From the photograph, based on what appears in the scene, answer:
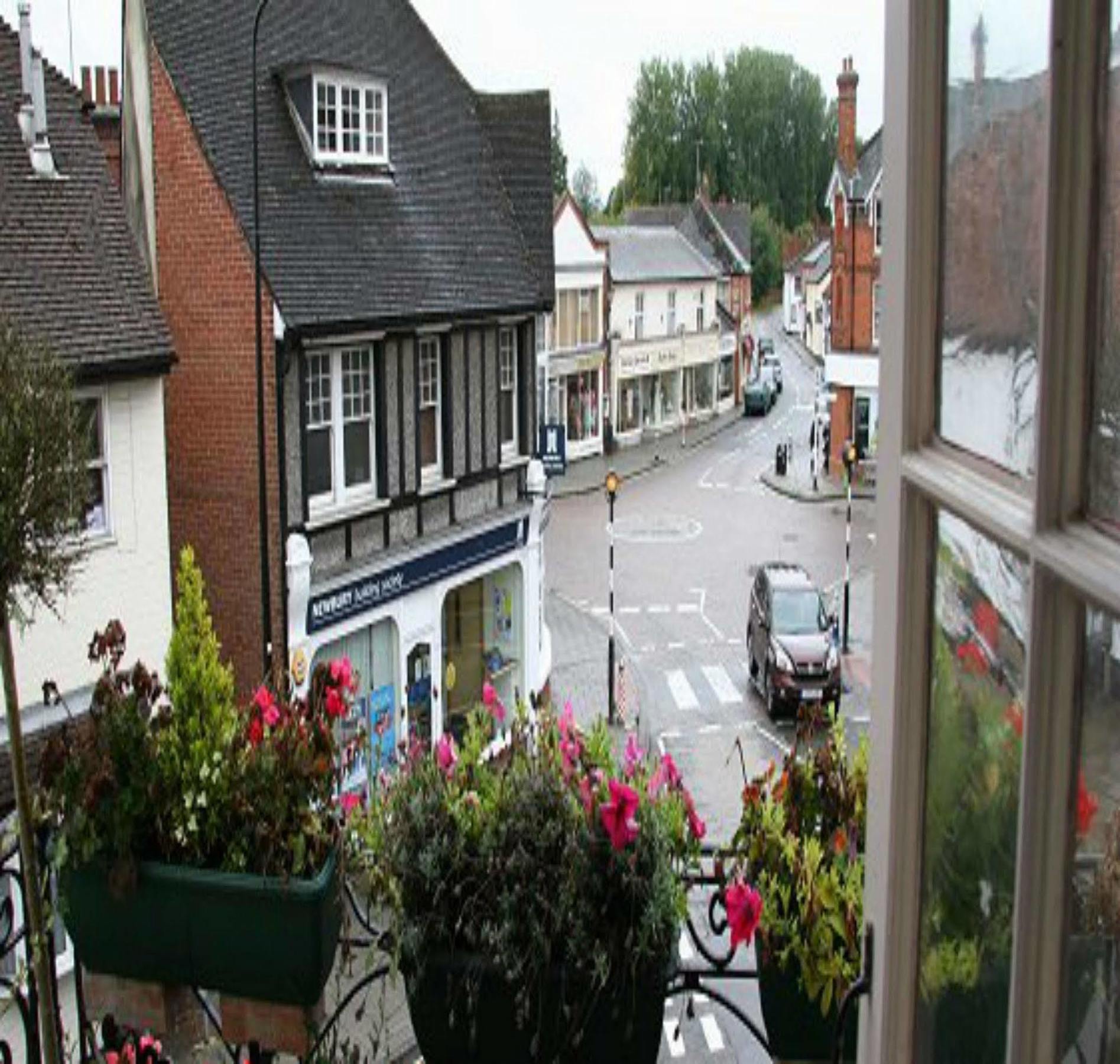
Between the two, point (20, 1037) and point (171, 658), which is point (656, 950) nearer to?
point (171, 658)

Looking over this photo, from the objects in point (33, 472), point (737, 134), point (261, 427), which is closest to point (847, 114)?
point (261, 427)

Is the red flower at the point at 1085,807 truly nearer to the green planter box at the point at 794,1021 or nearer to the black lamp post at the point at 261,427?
the green planter box at the point at 794,1021

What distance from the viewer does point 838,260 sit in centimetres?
3875

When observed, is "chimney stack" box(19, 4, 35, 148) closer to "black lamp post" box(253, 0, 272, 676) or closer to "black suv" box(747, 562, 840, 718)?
"black lamp post" box(253, 0, 272, 676)

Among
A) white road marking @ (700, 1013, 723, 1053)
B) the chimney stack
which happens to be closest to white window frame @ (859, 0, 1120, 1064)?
white road marking @ (700, 1013, 723, 1053)

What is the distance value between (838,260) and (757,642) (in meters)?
18.6

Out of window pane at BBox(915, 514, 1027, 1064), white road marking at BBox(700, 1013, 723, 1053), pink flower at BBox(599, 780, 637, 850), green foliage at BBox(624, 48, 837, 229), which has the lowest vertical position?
white road marking at BBox(700, 1013, 723, 1053)

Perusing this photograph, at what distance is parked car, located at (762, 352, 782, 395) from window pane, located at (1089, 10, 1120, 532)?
59.3m

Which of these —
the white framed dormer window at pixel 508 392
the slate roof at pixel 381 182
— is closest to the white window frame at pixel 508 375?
the white framed dormer window at pixel 508 392

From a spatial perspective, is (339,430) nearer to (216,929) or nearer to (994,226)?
(216,929)

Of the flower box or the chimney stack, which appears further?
the chimney stack

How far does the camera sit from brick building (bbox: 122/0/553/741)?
15.2 m

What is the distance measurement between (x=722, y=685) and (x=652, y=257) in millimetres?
25576

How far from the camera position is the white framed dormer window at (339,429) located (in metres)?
15.5
